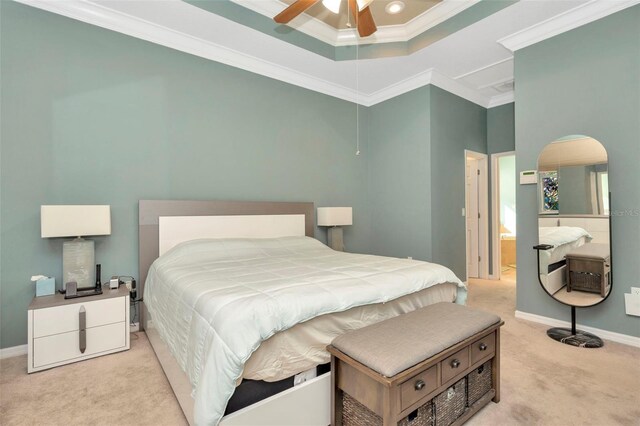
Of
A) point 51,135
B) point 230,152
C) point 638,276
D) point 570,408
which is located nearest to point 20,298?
point 51,135

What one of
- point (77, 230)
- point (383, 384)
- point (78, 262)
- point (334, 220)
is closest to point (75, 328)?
point (78, 262)

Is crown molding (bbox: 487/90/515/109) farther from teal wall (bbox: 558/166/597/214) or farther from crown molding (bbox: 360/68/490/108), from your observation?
teal wall (bbox: 558/166/597/214)

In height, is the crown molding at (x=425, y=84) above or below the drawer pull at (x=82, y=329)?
above

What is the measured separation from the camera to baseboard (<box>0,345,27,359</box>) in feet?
7.54

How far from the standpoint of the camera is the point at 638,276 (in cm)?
247

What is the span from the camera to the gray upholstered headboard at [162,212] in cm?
280

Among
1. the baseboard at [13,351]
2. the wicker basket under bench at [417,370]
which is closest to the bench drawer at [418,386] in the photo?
the wicker basket under bench at [417,370]

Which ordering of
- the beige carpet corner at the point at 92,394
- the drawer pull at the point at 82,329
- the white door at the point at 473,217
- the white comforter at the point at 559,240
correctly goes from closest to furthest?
the beige carpet corner at the point at 92,394 → the drawer pull at the point at 82,329 → the white comforter at the point at 559,240 → the white door at the point at 473,217

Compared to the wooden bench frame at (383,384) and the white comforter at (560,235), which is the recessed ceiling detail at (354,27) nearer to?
the white comforter at (560,235)

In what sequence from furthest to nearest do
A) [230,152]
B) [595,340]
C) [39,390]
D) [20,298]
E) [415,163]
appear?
[415,163]
[230,152]
[595,340]
[20,298]
[39,390]

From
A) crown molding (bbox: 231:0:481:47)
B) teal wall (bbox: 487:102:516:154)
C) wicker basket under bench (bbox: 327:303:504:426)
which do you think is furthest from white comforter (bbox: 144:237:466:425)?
teal wall (bbox: 487:102:516:154)

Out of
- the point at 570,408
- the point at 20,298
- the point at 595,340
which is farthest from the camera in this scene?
the point at 595,340

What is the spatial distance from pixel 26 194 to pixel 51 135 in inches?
20.2

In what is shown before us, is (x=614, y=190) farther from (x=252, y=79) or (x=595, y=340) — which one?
(x=252, y=79)
